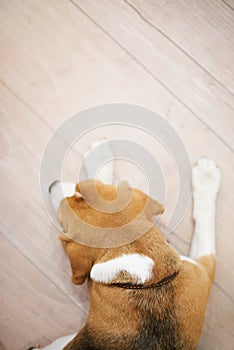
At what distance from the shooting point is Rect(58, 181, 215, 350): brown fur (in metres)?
1.68

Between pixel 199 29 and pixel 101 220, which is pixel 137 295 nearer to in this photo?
pixel 101 220

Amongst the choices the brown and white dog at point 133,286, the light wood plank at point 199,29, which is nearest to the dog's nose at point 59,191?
the brown and white dog at point 133,286

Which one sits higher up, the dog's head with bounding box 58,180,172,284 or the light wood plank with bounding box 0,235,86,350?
the dog's head with bounding box 58,180,172,284

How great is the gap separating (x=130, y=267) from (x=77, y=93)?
1.22 m

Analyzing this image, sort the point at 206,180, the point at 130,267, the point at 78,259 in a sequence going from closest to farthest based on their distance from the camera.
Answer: the point at 130,267 → the point at 78,259 → the point at 206,180

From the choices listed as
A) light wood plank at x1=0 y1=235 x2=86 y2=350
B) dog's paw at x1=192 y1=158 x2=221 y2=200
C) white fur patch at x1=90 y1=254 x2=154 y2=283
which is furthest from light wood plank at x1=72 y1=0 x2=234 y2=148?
light wood plank at x1=0 y1=235 x2=86 y2=350

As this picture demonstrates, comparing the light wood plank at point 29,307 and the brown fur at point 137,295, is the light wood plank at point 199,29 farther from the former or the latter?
the light wood plank at point 29,307

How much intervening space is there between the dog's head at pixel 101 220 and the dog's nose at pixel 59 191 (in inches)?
8.9

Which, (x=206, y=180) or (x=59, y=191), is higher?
(x=206, y=180)

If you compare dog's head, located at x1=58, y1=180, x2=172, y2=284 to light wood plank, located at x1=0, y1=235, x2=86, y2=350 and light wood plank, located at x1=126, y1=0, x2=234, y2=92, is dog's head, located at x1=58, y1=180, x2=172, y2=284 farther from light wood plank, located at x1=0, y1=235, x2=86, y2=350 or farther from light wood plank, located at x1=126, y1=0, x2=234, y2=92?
light wood plank, located at x1=126, y1=0, x2=234, y2=92

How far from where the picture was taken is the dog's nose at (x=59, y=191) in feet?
6.59

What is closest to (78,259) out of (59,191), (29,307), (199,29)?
(59,191)

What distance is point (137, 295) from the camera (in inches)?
67.9

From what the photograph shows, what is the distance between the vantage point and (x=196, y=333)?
1832 mm
